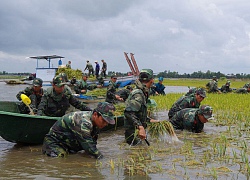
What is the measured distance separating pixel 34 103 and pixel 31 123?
2160mm

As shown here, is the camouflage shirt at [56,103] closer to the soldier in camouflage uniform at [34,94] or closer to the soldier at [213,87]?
the soldier in camouflage uniform at [34,94]

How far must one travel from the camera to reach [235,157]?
5.03 m

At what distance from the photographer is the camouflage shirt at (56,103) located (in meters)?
6.78

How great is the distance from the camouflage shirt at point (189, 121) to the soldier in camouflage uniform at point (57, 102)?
7.17ft

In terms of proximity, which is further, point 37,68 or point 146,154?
point 37,68

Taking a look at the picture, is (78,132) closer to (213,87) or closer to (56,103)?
(56,103)

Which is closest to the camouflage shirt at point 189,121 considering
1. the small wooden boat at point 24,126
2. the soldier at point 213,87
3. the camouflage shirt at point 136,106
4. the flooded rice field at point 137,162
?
the flooded rice field at point 137,162

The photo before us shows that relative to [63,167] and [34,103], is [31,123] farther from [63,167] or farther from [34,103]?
[34,103]

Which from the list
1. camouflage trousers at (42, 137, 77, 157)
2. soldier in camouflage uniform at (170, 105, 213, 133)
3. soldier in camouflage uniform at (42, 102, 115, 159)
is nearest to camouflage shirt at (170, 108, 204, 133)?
soldier in camouflage uniform at (170, 105, 213, 133)

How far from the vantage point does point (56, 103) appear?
6.93 metres

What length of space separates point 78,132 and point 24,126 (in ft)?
4.40

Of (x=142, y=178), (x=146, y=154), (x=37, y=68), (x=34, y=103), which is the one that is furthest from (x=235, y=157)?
(x=37, y=68)

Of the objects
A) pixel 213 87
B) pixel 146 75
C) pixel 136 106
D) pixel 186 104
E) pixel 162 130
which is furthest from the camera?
pixel 213 87

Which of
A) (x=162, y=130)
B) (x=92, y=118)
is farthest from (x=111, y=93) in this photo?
(x=92, y=118)
